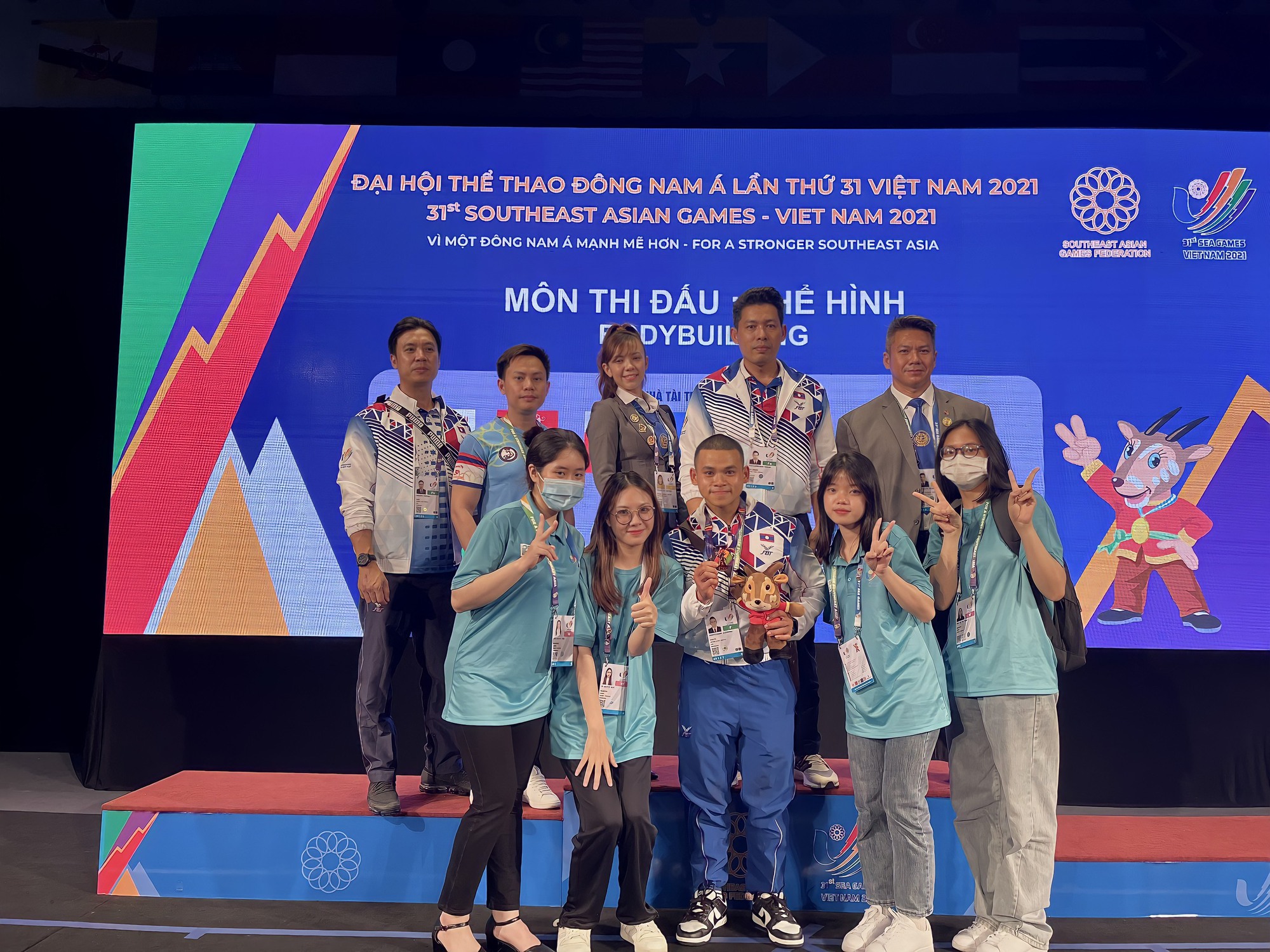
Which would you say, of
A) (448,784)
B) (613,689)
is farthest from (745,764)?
(448,784)

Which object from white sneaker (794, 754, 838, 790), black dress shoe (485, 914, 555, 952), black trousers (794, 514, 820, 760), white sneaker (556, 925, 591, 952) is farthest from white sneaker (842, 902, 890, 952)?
black dress shoe (485, 914, 555, 952)

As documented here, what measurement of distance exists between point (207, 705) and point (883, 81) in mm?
4556

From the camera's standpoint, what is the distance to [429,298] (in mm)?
4570

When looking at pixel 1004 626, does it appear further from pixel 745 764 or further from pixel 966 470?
pixel 745 764

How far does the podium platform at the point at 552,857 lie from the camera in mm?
2977

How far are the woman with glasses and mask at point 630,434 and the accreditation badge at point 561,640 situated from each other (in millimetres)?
621

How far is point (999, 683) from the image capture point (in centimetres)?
264

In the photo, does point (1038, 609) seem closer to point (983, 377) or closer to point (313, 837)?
point (983, 377)

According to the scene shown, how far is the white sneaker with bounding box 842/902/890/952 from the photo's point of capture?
264cm

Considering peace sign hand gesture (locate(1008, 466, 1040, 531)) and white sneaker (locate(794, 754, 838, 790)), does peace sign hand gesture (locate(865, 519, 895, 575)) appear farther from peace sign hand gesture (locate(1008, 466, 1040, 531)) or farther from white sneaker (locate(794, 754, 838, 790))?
white sneaker (locate(794, 754, 838, 790))

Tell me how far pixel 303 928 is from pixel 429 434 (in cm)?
160

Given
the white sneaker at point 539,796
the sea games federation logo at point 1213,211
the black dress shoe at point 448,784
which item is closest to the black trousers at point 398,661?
the black dress shoe at point 448,784

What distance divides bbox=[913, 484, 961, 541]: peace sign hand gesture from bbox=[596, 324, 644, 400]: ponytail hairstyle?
1.08 m

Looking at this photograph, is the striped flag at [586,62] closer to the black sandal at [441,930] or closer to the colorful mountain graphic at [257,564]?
the colorful mountain graphic at [257,564]
